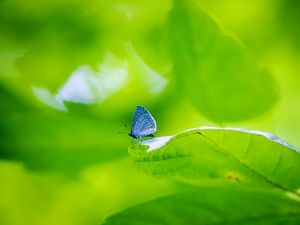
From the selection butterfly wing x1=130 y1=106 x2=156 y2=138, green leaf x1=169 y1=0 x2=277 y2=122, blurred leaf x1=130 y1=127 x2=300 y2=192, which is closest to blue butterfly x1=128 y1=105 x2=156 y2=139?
butterfly wing x1=130 y1=106 x2=156 y2=138

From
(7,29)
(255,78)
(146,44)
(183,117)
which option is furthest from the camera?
(7,29)

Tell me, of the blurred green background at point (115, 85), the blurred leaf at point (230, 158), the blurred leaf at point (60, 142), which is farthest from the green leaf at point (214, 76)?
the blurred leaf at point (230, 158)

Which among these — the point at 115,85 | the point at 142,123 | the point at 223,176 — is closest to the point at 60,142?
the point at 142,123

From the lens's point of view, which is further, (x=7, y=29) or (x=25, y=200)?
(x=7, y=29)

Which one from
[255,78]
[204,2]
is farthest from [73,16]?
[255,78]

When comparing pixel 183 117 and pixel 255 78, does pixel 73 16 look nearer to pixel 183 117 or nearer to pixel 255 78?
pixel 183 117
